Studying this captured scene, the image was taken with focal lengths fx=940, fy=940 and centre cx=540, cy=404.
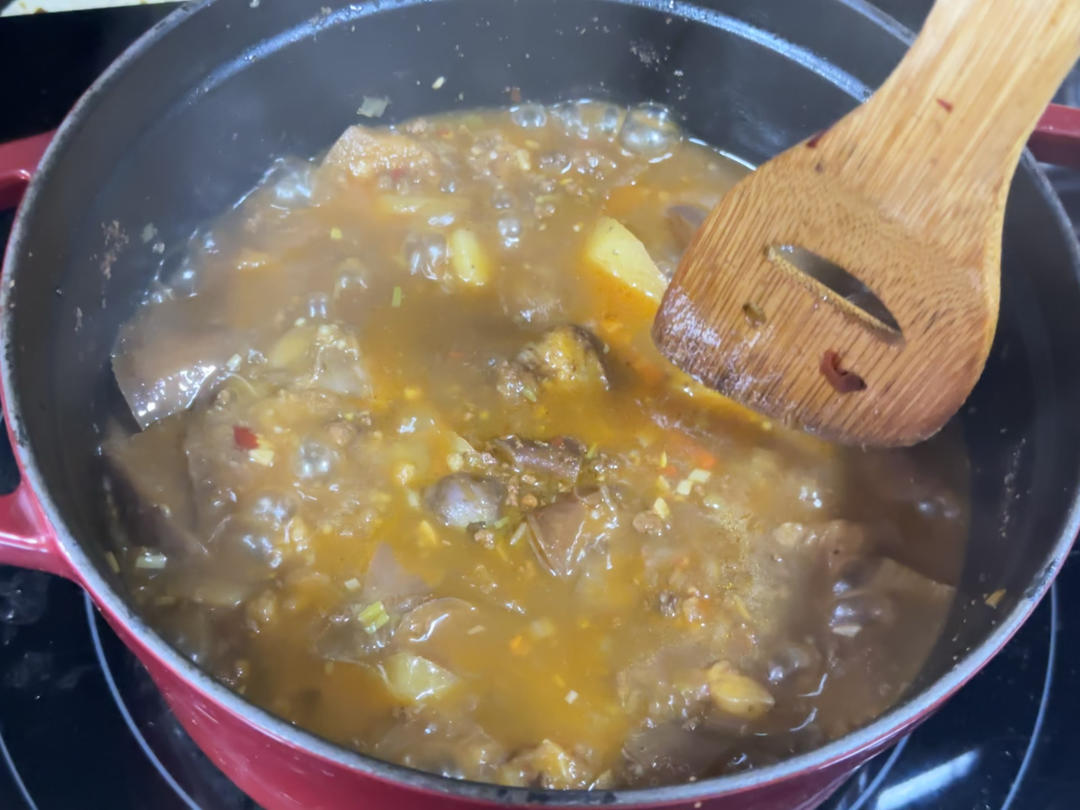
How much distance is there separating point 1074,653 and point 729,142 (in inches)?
66.0

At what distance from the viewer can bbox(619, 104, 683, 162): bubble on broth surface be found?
2.83m

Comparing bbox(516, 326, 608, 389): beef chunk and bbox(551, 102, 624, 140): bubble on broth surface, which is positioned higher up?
bbox(551, 102, 624, 140): bubble on broth surface

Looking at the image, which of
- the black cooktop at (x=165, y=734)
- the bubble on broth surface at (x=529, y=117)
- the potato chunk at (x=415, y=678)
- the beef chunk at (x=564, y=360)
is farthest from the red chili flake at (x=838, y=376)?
the bubble on broth surface at (x=529, y=117)

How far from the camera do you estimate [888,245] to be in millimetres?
1642

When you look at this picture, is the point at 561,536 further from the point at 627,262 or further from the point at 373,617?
the point at 627,262

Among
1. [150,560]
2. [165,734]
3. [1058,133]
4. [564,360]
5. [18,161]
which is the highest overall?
[1058,133]

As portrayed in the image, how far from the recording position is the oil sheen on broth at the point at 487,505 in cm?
188

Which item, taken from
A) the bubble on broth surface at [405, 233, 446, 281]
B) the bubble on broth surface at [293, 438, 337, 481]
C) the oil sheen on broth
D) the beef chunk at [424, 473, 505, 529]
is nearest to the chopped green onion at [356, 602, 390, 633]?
the oil sheen on broth

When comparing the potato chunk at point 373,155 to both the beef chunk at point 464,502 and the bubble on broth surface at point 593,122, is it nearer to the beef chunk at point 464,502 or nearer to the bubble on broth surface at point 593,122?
the bubble on broth surface at point 593,122

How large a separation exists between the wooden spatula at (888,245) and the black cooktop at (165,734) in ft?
1.96

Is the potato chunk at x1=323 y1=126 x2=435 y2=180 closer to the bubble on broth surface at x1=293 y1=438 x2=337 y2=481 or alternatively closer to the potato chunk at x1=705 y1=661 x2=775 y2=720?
the bubble on broth surface at x1=293 y1=438 x2=337 y2=481

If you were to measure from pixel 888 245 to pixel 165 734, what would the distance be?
171cm

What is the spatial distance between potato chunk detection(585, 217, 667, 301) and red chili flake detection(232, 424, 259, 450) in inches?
39.9

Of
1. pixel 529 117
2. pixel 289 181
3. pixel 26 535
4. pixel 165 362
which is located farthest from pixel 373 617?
pixel 529 117
